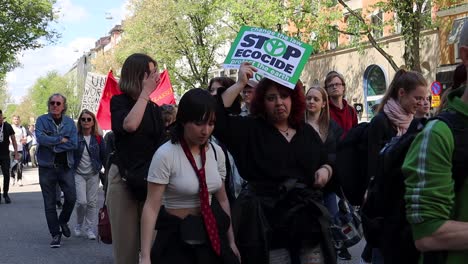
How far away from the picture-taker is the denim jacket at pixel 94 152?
33.8 ft

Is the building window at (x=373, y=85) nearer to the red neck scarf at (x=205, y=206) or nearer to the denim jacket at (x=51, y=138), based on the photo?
the denim jacket at (x=51, y=138)

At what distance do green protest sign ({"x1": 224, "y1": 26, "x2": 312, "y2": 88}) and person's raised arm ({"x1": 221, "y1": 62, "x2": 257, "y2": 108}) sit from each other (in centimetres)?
6

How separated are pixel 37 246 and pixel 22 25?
31006mm

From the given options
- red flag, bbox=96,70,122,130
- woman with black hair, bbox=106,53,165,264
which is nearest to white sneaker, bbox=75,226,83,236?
red flag, bbox=96,70,122,130

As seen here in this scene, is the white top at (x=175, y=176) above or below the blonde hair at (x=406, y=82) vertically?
below

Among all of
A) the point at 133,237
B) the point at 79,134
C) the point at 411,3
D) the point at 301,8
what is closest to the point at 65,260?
the point at 79,134

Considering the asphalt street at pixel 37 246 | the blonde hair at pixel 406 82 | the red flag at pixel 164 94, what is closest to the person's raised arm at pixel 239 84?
the blonde hair at pixel 406 82

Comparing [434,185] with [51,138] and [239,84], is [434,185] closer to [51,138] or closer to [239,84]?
[239,84]

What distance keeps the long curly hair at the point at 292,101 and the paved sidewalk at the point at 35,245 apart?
14.6 ft

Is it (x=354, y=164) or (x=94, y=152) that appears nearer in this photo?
(x=354, y=164)

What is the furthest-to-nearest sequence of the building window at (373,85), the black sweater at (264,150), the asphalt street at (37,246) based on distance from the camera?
the building window at (373,85) < the asphalt street at (37,246) < the black sweater at (264,150)

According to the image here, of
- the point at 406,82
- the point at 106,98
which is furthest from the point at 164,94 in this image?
the point at 406,82

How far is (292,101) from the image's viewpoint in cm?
448

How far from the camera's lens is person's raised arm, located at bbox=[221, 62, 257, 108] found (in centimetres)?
437
